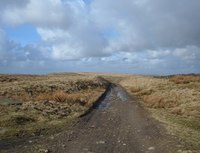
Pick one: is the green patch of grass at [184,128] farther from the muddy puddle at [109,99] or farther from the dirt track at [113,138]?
the muddy puddle at [109,99]

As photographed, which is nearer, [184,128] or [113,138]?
[113,138]

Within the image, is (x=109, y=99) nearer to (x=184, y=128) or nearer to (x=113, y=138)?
(x=184, y=128)

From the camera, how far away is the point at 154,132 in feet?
66.7

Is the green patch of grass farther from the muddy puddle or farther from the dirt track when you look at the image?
the muddy puddle

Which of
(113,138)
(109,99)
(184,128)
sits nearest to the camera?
(113,138)

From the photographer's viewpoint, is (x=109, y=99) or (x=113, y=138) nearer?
(x=113, y=138)

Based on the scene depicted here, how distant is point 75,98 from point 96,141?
20.1 meters

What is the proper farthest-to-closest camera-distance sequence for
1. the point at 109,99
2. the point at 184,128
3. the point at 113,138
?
the point at 109,99 → the point at 184,128 → the point at 113,138

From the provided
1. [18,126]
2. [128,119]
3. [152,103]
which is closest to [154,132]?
[128,119]

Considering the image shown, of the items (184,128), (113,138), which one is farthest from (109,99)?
(113,138)

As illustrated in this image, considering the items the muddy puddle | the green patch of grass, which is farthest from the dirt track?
the muddy puddle

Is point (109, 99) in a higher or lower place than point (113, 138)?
lower

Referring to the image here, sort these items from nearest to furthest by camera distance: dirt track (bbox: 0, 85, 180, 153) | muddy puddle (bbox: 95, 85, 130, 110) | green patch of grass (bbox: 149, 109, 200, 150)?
dirt track (bbox: 0, 85, 180, 153), green patch of grass (bbox: 149, 109, 200, 150), muddy puddle (bbox: 95, 85, 130, 110)

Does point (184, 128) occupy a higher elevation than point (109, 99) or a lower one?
higher
